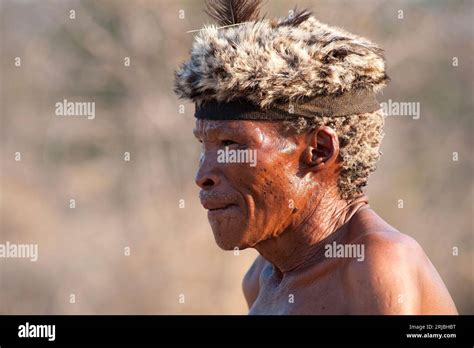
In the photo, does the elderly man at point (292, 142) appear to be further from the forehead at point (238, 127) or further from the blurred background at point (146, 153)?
the blurred background at point (146, 153)

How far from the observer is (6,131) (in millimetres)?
15289

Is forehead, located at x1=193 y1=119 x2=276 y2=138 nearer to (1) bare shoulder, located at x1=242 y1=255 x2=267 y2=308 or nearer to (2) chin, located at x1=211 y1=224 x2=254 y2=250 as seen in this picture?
(2) chin, located at x1=211 y1=224 x2=254 y2=250

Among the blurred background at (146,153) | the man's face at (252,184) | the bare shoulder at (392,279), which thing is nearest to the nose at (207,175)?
the man's face at (252,184)

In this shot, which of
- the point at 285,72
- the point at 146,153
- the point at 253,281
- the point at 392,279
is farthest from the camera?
the point at 146,153

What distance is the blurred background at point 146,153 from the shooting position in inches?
543

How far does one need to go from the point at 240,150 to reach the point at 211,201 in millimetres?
263

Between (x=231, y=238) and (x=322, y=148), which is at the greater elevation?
(x=322, y=148)

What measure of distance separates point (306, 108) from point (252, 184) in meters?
0.41

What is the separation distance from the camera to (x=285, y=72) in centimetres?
436

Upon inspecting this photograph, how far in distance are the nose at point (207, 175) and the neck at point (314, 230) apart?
36 cm

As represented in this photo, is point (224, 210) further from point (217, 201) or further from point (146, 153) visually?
point (146, 153)

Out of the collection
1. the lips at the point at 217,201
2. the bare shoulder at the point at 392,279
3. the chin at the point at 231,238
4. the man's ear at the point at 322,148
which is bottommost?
the bare shoulder at the point at 392,279

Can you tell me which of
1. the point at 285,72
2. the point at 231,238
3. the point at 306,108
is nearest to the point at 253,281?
the point at 231,238
